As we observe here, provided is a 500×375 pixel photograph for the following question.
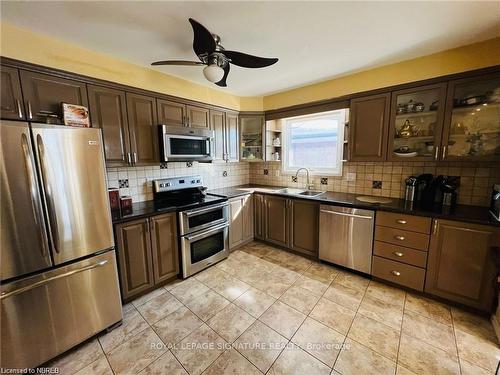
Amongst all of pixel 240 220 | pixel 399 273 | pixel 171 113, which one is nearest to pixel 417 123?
pixel 399 273

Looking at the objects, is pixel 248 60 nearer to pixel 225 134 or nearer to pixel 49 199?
pixel 225 134

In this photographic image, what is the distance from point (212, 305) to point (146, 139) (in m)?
1.94

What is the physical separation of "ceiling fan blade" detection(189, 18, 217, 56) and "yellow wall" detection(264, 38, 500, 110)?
1.89 meters

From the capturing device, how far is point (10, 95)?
1514mm

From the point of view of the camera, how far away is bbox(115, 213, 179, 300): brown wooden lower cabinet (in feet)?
6.35

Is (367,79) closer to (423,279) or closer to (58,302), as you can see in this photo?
(423,279)

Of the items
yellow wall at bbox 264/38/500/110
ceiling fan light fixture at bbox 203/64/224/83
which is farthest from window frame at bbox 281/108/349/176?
ceiling fan light fixture at bbox 203/64/224/83

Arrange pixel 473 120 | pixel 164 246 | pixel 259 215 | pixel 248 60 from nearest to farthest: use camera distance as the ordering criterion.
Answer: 1. pixel 248 60
2. pixel 473 120
3. pixel 164 246
4. pixel 259 215

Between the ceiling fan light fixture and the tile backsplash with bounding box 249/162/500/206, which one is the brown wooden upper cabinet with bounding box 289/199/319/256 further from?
the ceiling fan light fixture

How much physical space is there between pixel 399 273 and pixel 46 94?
12.3 feet

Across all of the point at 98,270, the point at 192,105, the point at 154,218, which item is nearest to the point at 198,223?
the point at 154,218

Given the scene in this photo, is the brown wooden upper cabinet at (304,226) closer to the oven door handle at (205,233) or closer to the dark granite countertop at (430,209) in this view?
the dark granite countertop at (430,209)

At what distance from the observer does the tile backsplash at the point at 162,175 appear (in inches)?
94.3

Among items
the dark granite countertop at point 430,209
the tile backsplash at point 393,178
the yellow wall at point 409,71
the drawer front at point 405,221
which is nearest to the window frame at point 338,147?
the tile backsplash at point 393,178
